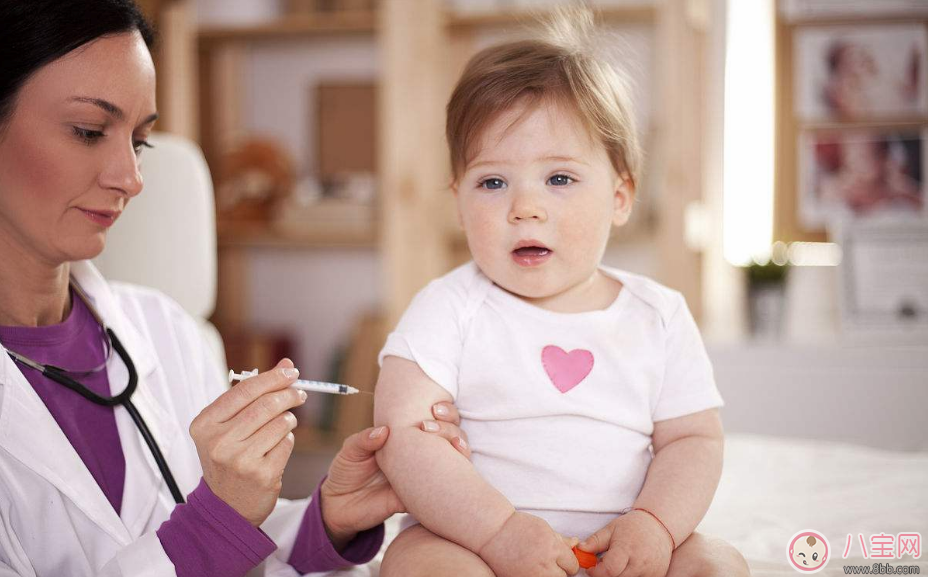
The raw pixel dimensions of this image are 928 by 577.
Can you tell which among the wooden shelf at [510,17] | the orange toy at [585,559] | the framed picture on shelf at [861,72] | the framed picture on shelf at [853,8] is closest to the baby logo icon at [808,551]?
the orange toy at [585,559]

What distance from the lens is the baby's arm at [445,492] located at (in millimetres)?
868

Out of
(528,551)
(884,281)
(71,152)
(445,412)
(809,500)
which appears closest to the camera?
(528,551)

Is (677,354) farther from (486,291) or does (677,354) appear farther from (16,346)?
(16,346)

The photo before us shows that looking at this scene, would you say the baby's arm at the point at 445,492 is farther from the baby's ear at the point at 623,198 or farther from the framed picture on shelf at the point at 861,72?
the framed picture on shelf at the point at 861,72

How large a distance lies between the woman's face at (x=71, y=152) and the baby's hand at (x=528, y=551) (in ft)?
2.24

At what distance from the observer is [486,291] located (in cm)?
109

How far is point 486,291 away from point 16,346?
2.13 feet

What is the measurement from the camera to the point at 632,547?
899 mm

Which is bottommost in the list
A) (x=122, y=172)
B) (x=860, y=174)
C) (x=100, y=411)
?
(x=100, y=411)

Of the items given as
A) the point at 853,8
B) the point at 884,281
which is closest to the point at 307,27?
the point at 853,8

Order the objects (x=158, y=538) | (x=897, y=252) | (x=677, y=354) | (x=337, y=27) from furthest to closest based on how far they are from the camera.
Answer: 1. (x=337, y=27)
2. (x=897, y=252)
3. (x=677, y=354)
4. (x=158, y=538)

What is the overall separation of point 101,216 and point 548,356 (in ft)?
2.12

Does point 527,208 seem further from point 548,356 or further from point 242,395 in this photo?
point 242,395

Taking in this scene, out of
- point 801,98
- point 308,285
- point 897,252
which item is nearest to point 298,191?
point 308,285
